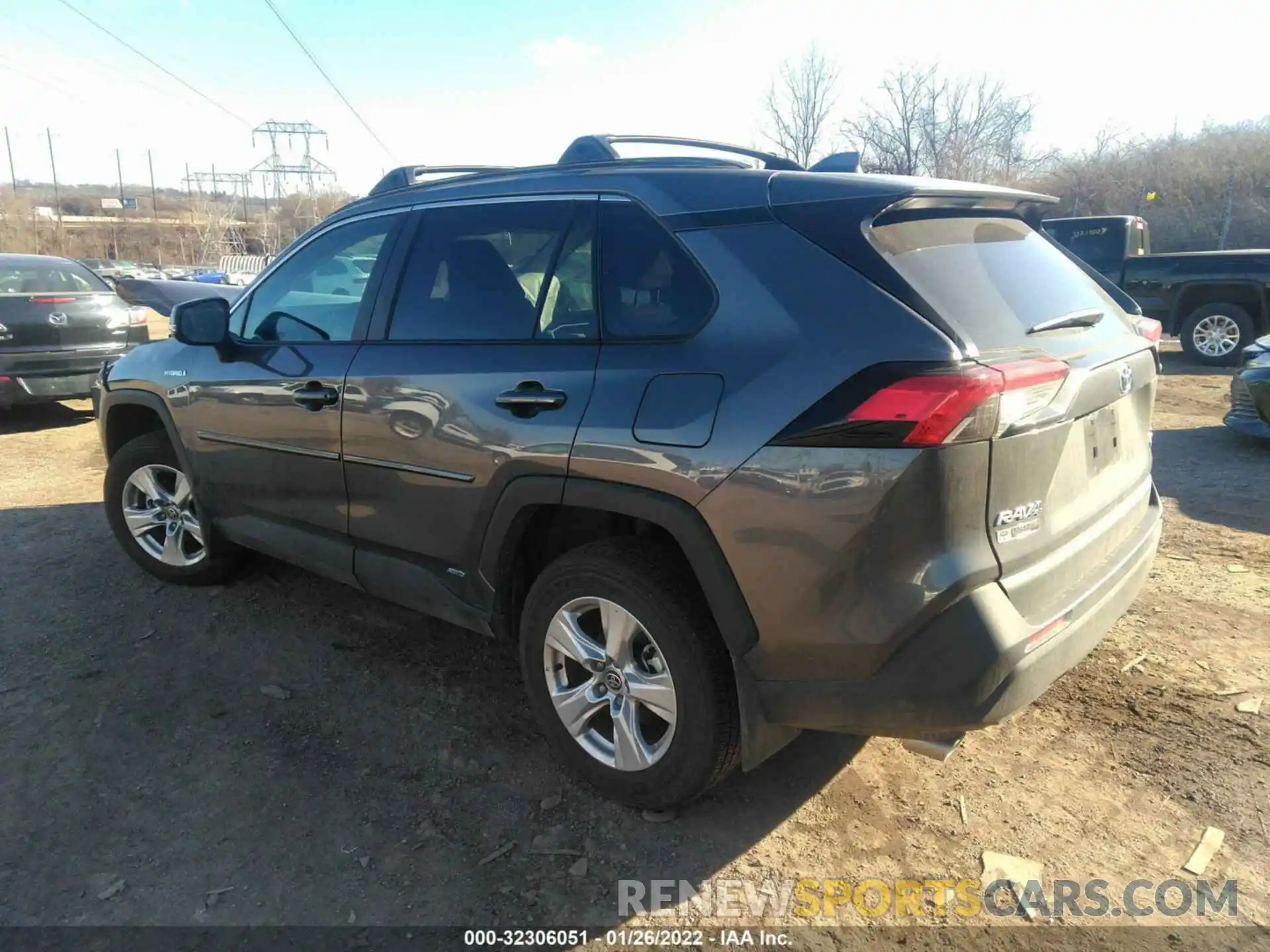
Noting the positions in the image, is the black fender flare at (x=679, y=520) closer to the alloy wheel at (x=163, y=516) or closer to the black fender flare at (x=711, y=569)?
the black fender flare at (x=711, y=569)

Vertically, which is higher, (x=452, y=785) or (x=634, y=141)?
(x=634, y=141)

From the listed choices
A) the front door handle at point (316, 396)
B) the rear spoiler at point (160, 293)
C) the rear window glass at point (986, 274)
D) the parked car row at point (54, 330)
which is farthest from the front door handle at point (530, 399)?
the rear spoiler at point (160, 293)

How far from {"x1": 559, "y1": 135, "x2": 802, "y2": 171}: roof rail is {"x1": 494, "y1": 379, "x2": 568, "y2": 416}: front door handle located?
0.87m

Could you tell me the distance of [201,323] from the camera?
3.76m

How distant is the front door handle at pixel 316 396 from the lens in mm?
3275

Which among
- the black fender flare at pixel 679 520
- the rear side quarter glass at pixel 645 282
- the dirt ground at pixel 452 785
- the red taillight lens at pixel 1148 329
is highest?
the rear side quarter glass at pixel 645 282

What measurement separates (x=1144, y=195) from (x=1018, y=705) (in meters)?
41.2

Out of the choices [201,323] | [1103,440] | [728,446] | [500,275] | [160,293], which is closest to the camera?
[728,446]

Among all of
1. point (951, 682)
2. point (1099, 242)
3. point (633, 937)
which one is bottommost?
point (633, 937)

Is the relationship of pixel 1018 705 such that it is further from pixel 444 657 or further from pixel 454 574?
pixel 444 657

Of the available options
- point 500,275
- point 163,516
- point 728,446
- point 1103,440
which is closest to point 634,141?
point 500,275

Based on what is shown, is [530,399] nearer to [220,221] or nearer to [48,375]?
[48,375]

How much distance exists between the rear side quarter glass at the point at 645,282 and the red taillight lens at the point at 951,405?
1.91 feet

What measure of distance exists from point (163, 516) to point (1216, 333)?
12.4m
